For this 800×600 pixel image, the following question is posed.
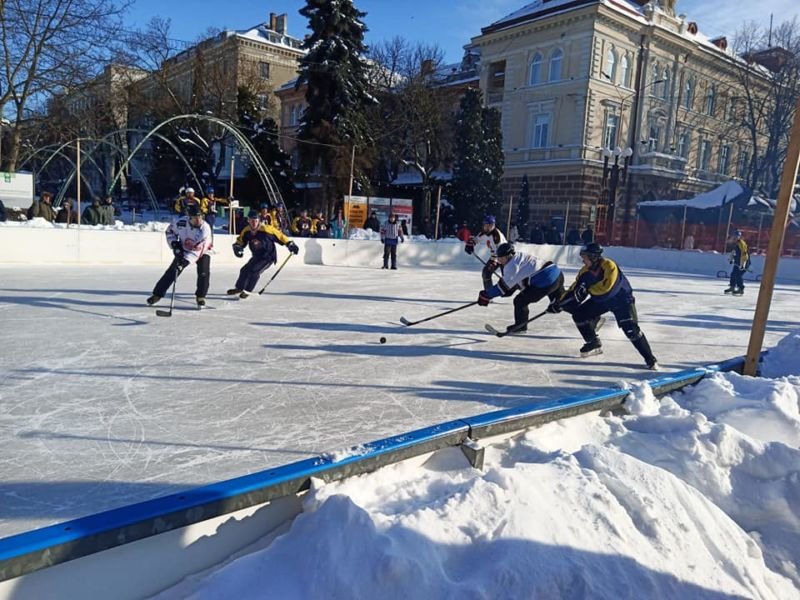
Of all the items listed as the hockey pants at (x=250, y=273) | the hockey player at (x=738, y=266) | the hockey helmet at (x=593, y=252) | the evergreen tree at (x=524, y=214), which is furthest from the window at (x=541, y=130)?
the hockey helmet at (x=593, y=252)

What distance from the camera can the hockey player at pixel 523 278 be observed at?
6262 millimetres

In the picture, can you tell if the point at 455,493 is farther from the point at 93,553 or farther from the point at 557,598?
the point at 93,553

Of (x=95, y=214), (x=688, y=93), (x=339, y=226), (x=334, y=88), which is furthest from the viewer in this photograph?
(x=688, y=93)

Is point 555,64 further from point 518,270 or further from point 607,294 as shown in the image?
point 607,294

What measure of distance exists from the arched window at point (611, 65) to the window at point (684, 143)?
685cm

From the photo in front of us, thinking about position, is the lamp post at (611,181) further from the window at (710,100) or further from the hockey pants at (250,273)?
the hockey pants at (250,273)

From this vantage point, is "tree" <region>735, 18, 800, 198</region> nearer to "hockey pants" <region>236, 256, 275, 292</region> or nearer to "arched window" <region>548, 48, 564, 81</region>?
"arched window" <region>548, 48, 564, 81</region>

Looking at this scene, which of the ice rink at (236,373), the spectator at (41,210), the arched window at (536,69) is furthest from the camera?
the arched window at (536,69)

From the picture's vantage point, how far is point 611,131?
99.3 feet

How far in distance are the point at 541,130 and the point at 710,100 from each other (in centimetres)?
1276

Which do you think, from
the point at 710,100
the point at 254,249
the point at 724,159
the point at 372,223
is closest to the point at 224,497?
the point at 254,249

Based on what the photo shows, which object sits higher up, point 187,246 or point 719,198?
point 719,198

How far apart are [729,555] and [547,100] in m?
30.6

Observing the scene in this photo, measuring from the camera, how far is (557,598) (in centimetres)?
190
